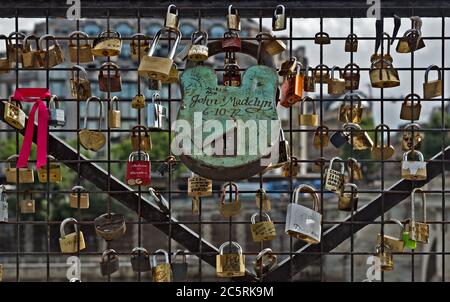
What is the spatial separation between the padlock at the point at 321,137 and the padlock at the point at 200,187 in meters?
0.45

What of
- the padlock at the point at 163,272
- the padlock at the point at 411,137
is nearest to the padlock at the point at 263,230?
the padlock at the point at 163,272

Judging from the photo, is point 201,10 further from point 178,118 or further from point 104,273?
point 104,273

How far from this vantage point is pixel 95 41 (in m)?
3.11

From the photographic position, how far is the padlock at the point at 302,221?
301cm

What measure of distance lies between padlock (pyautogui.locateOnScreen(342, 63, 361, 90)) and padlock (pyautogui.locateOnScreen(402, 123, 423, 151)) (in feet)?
0.82

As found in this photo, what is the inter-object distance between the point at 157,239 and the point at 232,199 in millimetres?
28148

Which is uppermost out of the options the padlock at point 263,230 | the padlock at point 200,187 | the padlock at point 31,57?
the padlock at point 31,57

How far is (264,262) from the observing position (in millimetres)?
3205

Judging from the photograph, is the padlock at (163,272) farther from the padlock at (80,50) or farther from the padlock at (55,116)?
the padlock at (80,50)

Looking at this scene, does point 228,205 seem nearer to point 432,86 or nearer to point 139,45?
point 139,45

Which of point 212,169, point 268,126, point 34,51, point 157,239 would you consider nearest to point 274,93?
point 268,126

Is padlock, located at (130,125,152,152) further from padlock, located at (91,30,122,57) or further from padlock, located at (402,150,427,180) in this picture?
padlock, located at (402,150,427,180)

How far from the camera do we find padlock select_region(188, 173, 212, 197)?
122 inches

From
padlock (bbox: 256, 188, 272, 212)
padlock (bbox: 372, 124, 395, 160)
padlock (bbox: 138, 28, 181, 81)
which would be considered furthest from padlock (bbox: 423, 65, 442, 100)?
padlock (bbox: 138, 28, 181, 81)
